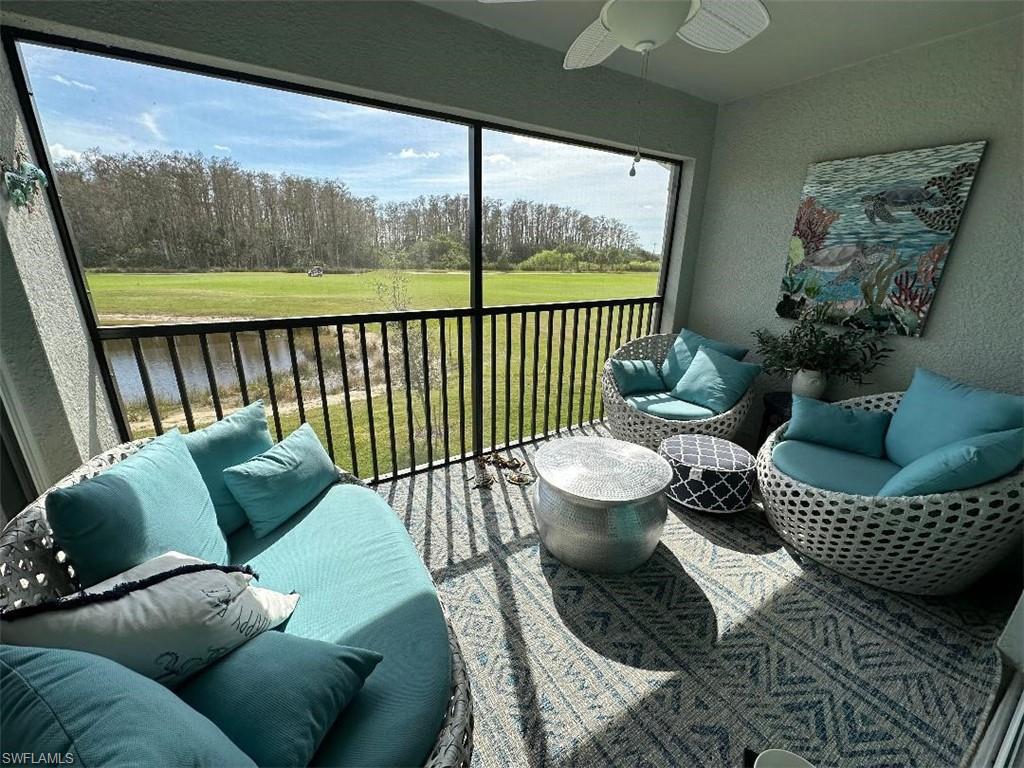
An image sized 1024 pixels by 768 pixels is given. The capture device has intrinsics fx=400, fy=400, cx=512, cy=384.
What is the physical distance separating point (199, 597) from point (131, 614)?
0.11m

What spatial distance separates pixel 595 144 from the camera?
2.87 m

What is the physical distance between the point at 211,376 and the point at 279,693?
1778 millimetres

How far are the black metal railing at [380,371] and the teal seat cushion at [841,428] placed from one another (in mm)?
1600

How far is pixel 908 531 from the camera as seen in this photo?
1606 mm

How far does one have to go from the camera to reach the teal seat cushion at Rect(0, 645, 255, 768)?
0.52 m

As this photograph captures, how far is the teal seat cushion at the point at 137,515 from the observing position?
3.26 ft

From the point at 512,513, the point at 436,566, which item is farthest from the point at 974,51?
the point at 436,566

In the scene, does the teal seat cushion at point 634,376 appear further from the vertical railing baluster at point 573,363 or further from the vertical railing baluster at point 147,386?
the vertical railing baluster at point 147,386

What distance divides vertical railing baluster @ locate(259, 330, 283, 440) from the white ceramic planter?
330 centimetres

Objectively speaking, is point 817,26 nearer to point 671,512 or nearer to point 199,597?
point 671,512

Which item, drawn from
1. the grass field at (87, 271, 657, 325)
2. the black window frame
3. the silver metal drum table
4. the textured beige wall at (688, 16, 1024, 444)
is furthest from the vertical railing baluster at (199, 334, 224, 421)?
the textured beige wall at (688, 16, 1024, 444)

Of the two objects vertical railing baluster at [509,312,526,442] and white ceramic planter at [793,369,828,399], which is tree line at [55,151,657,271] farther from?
white ceramic planter at [793,369,828,399]

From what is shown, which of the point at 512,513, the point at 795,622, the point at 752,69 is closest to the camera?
the point at 795,622

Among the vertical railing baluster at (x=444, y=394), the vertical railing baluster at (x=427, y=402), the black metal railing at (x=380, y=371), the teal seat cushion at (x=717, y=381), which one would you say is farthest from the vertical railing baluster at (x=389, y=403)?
the teal seat cushion at (x=717, y=381)
